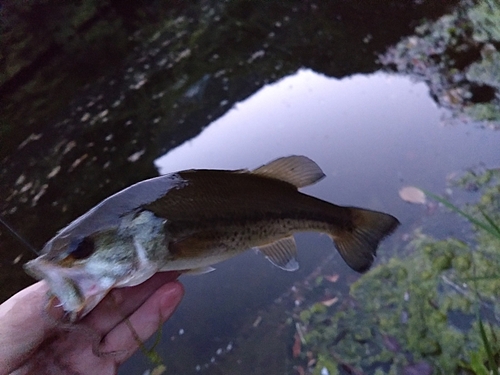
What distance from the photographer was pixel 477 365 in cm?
236

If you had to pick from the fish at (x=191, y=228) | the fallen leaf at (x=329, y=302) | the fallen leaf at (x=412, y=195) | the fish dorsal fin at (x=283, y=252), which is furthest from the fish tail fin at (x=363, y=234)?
the fallen leaf at (x=412, y=195)

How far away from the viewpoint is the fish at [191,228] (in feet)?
5.95

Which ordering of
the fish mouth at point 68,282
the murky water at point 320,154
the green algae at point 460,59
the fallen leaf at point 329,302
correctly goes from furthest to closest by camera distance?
the green algae at point 460,59 → the murky water at point 320,154 → the fallen leaf at point 329,302 → the fish mouth at point 68,282

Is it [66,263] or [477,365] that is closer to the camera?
[66,263]

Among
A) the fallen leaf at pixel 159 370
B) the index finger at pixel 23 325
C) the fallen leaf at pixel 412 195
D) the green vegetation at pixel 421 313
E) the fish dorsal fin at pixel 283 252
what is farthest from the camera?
the fallen leaf at pixel 412 195

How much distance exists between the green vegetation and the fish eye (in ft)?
7.11

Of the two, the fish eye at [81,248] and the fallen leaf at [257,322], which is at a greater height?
the fish eye at [81,248]

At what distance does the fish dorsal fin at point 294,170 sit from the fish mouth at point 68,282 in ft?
3.19

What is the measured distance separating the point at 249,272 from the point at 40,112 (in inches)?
308

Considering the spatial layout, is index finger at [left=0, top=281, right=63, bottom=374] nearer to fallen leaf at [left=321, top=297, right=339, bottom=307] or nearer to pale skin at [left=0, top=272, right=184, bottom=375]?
pale skin at [left=0, top=272, right=184, bottom=375]

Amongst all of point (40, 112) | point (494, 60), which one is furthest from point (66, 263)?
point (40, 112)

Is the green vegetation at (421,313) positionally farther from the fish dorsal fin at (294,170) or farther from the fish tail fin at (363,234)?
the fish dorsal fin at (294,170)

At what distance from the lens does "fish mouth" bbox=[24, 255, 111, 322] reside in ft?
5.85

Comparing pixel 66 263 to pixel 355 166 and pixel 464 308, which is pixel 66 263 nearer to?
pixel 464 308
